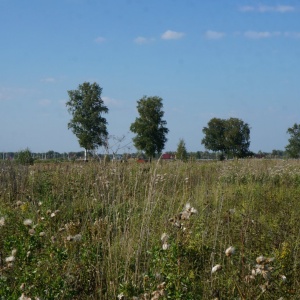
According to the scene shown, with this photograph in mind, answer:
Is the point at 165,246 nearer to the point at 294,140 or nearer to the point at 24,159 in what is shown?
the point at 24,159

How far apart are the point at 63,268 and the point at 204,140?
88.7m

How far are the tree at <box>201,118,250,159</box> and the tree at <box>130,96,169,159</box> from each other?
991 inches

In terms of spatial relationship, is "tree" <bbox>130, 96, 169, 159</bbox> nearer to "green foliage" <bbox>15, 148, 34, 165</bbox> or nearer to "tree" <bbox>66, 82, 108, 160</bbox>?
"tree" <bbox>66, 82, 108, 160</bbox>

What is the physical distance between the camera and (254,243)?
16.6 ft

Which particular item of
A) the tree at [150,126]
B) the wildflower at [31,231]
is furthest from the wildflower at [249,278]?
the tree at [150,126]

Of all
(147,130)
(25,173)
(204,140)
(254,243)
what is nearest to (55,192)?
(25,173)

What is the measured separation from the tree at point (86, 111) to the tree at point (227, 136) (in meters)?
28.8

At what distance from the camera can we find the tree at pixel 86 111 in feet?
202

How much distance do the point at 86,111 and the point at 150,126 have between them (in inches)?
326

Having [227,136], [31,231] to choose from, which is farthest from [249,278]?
[227,136]

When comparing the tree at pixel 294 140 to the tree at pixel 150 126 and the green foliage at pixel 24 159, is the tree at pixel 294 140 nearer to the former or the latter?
the tree at pixel 150 126

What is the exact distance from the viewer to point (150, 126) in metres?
61.2

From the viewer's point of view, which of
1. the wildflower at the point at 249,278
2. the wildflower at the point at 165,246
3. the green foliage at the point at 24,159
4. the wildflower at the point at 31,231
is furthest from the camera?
the green foliage at the point at 24,159

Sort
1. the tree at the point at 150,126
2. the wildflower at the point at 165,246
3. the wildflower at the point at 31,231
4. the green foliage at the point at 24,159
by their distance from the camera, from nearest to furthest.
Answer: the wildflower at the point at 165,246 < the wildflower at the point at 31,231 < the green foliage at the point at 24,159 < the tree at the point at 150,126
